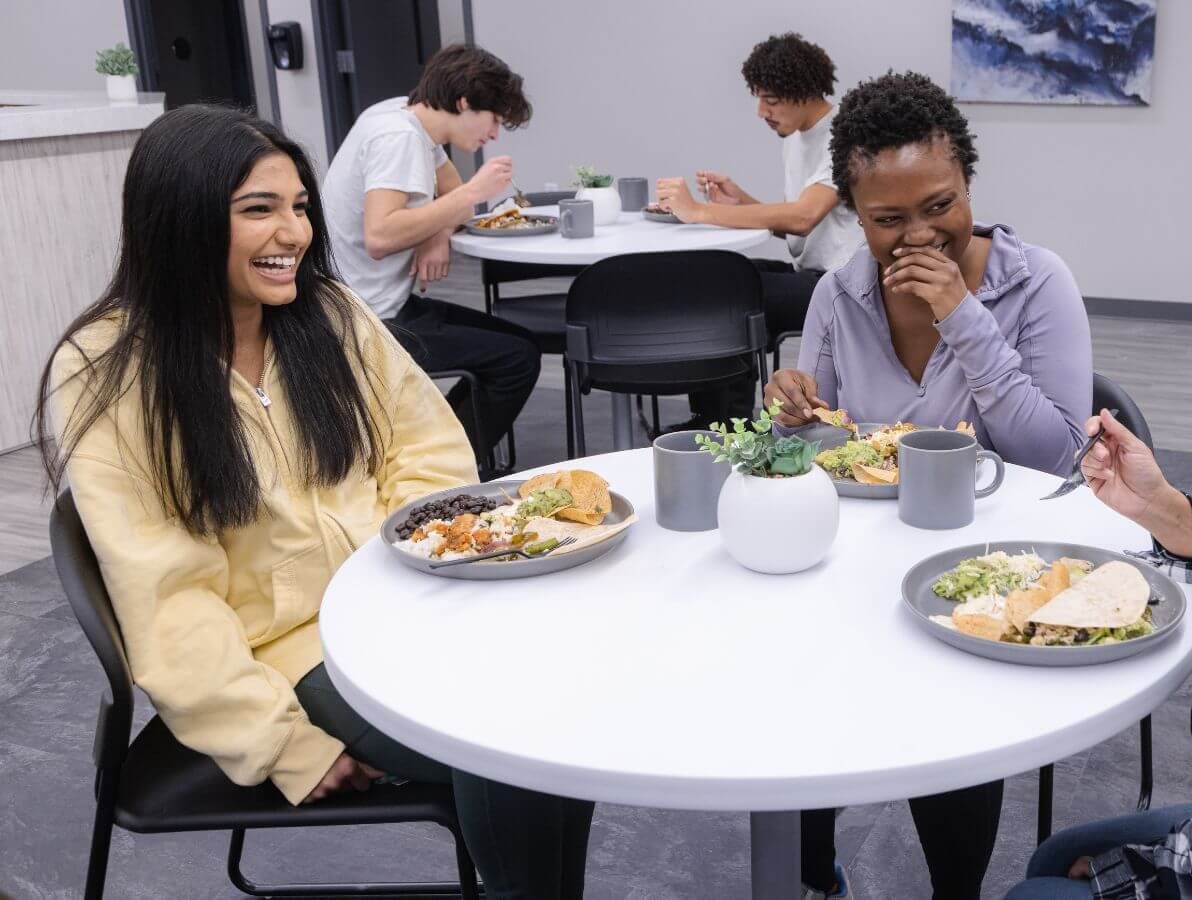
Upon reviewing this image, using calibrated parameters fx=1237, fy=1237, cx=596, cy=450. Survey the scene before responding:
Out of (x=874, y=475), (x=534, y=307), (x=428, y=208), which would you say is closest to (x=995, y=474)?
(x=874, y=475)

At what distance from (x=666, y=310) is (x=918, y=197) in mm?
1392

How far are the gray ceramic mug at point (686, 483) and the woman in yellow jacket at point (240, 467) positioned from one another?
1.18 feet

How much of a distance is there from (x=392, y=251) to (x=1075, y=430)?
6.71ft

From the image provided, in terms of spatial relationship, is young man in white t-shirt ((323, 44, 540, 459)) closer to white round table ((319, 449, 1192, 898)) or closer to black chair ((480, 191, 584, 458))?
black chair ((480, 191, 584, 458))

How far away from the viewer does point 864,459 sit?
4.97 ft

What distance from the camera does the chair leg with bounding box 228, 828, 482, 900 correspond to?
195cm

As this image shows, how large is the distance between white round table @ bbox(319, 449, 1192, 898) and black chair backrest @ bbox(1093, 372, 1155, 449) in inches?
10.7

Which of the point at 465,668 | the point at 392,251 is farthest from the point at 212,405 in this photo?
the point at 392,251

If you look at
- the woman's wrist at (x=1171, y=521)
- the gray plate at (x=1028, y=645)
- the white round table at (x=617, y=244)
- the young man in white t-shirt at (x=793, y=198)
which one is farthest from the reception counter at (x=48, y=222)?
the woman's wrist at (x=1171, y=521)

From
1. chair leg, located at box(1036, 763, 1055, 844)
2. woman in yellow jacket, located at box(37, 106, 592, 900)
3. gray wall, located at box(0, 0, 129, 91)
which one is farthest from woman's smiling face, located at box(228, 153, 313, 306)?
gray wall, located at box(0, 0, 129, 91)

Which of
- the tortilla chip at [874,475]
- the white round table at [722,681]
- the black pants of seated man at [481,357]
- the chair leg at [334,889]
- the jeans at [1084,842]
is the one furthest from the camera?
the black pants of seated man at [481,357]

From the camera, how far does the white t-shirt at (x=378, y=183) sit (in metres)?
3.21

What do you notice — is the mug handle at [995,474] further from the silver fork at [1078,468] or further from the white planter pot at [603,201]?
the white planter pot at [603,201]

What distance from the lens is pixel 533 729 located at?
3.34ft
